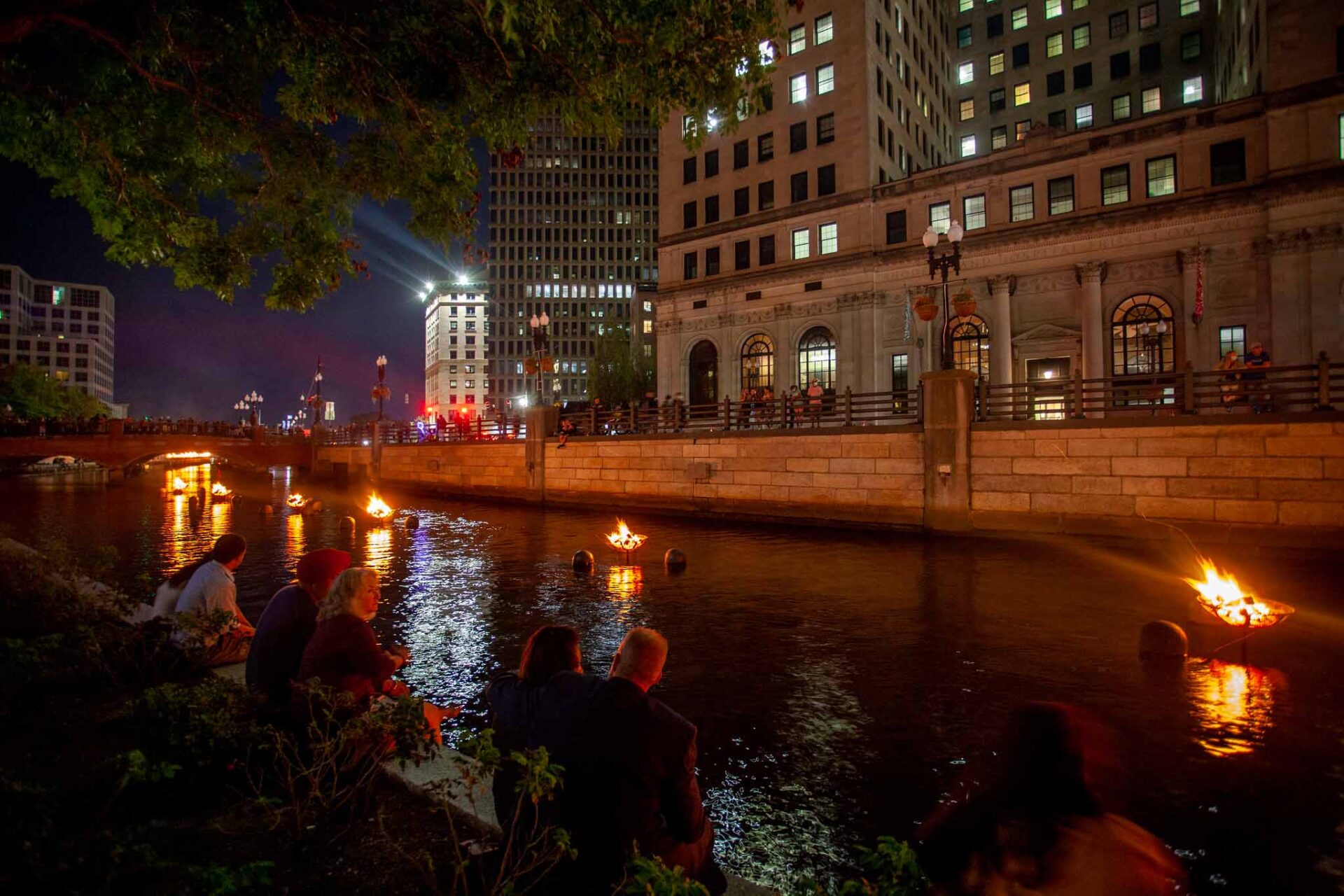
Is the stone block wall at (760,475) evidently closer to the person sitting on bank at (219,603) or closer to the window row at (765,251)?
the person sitting on bank at (219,603)

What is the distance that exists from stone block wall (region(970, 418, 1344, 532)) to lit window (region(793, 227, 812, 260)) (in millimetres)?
24095

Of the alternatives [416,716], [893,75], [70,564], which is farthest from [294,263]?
[893,75]

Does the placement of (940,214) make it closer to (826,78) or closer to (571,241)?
(826,78)

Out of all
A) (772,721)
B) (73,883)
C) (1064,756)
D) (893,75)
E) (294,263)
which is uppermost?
(893,75)

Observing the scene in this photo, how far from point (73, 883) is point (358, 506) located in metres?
33.3

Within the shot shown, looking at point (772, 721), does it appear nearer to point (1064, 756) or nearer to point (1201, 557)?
point (1064, 756)

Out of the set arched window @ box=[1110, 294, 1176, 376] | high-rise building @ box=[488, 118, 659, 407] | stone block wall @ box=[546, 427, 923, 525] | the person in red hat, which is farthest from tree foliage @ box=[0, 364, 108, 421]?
arched window @ box=[1110, 294, 1176, 376]

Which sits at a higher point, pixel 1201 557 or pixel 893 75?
pixel 893 75

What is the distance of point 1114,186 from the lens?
3369cm

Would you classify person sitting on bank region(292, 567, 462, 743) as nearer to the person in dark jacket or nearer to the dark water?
the person in dark jacket

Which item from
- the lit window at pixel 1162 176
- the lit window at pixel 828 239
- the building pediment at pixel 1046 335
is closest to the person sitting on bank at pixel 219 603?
the building pediment at pixel 1046 335

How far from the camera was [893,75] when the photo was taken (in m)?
43.5

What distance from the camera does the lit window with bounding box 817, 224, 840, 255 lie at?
4075 centimetres

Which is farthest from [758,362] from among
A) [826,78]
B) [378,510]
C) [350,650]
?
[350,650]
